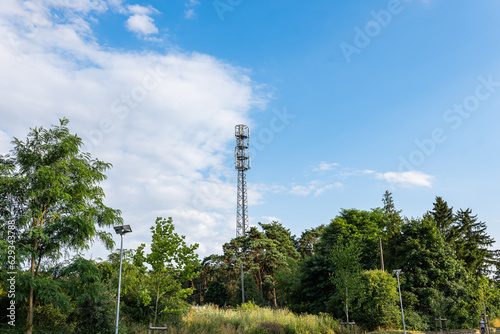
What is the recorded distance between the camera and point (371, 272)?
28.6m

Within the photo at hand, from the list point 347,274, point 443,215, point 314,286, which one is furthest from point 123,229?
point 443,215

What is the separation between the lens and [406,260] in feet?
110

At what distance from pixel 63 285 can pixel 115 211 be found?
4.62 m

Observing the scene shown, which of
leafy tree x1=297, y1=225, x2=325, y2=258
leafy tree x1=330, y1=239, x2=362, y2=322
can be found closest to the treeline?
leafy tree x1=330, y1=239, x2=362, y2=322

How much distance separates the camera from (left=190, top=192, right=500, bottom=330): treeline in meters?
27.5

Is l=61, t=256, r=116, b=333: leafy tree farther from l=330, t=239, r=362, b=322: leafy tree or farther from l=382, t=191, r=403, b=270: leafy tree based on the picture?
l=382, t=191, r=403, b=270: leafy tree

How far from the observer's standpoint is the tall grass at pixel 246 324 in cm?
1816

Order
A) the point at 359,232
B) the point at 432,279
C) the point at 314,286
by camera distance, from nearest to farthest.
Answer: the point at 432,279, the point at 314,286, the point at 359,232

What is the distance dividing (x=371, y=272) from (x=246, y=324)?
13.3 m

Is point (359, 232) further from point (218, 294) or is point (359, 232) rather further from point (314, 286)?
point (218, 294)

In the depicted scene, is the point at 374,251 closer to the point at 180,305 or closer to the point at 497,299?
the point at 497,299

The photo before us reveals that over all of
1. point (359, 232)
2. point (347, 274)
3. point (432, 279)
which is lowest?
point (432, 279)

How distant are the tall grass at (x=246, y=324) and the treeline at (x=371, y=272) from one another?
11.2ft

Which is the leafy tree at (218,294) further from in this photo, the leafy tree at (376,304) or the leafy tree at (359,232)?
the leafy tree at (376,304)
